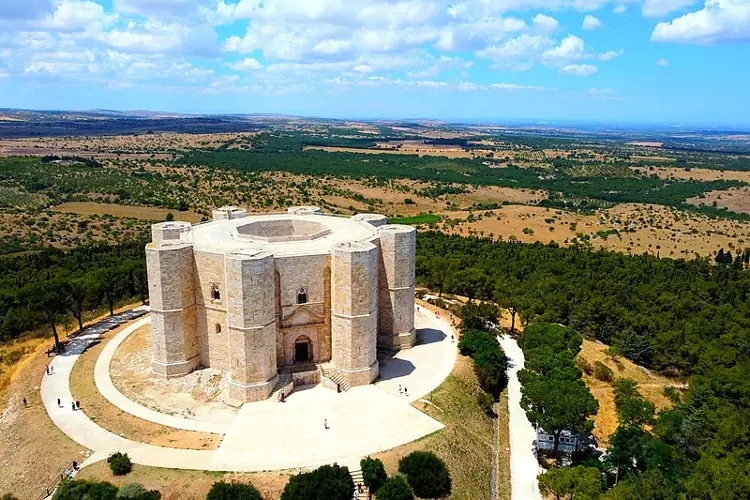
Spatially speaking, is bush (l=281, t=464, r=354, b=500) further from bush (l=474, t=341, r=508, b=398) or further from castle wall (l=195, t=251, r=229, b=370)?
bush (l=474, t=341, r=508, b=398)

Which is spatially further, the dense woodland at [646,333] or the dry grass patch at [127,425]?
the dry grass patch at [127,425]

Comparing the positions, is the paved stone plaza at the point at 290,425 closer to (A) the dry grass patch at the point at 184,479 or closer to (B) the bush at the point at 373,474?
(A) the dry grass patch at the point at 184,479

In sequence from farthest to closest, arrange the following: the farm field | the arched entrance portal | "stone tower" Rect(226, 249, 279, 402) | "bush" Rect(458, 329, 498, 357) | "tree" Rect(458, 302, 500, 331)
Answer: the farm field, "tree" Rect(458, 302, 500, 331), "bush" Rect(458, 329, 498, 357), the arched entrance portal, "stone tower" Rect(226, 249, 279, 402)

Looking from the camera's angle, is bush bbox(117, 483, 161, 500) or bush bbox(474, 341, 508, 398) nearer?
bush bbox(117, 483, 161, 500)

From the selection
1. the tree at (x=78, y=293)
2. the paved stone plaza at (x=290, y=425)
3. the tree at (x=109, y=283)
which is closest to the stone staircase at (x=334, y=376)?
the paved stone plaza at (x=290, y=425)

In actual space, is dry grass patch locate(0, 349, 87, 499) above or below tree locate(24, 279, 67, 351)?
below

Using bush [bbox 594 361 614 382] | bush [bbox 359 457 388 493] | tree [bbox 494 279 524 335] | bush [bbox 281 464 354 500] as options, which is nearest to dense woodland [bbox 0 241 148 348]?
bush [bbox 281 464 354 500]
